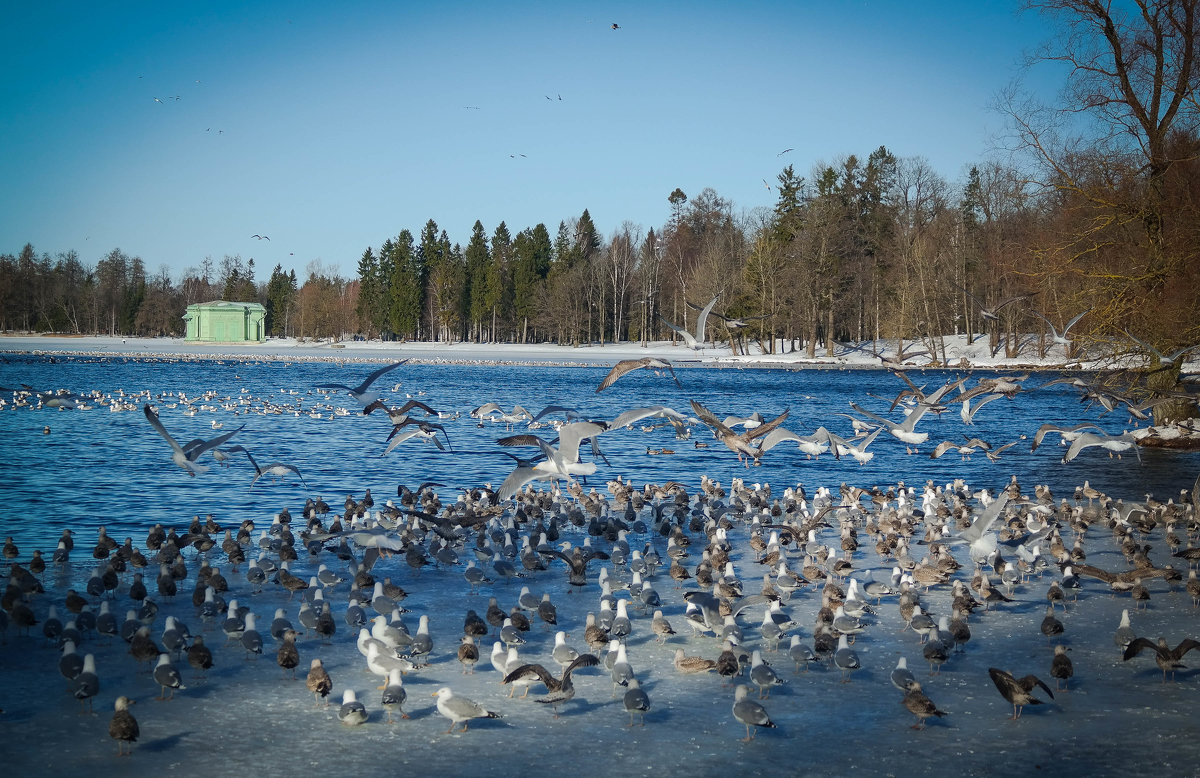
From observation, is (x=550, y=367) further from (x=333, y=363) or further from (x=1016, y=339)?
(x=1016, y=339)

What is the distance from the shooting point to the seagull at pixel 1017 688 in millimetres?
7367

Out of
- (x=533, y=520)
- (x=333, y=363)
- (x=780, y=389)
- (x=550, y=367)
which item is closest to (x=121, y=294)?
(x=333, y=363)

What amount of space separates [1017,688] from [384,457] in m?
21.2

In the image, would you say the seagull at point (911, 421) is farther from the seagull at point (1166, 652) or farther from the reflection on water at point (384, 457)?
the seagull at point (1166, 652)

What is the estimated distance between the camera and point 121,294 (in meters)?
130

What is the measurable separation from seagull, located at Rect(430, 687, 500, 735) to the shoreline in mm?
56120

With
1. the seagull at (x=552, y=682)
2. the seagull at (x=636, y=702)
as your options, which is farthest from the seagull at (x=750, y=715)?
the seagull at (x=552, y=682)

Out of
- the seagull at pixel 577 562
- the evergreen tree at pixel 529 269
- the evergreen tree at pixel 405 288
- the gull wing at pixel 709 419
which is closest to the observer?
the seagull at pixel 577 562

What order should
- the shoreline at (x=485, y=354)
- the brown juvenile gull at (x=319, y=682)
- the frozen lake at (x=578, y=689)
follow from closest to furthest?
the frozen lake at (x=578, y=689) < the brown juvenile gull at (x=319, y=682) < the shoreline at (x=485, y=354)

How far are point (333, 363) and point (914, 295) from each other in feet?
163

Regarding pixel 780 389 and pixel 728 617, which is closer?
pixel 728 617

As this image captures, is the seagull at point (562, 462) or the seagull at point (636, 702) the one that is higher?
the seagull at point (562, 462)

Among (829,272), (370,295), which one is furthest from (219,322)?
(829,272)

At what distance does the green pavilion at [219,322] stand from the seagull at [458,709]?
11485 centimetres
